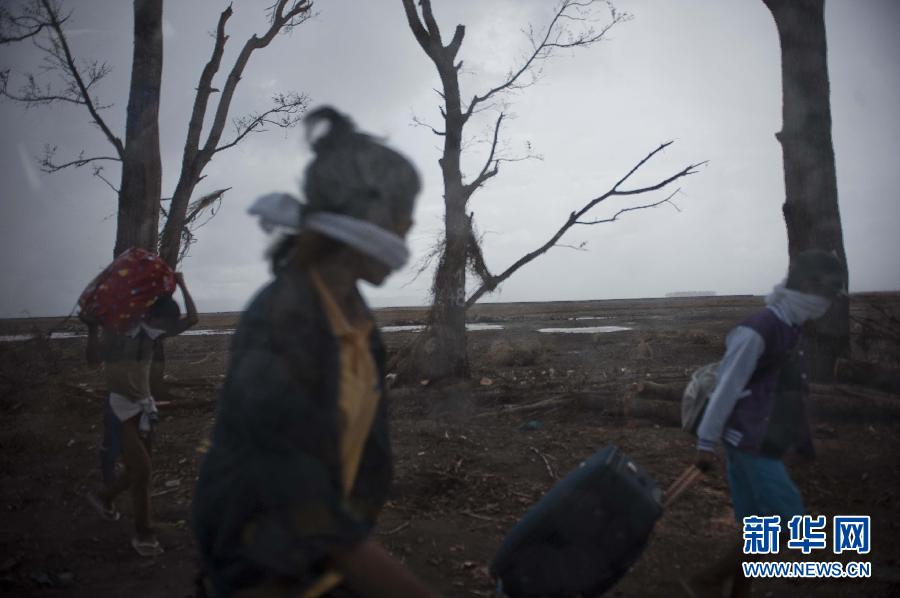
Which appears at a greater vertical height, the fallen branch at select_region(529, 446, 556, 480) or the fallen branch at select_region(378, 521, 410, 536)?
the fallen branch at select_region(529, 446, 556, 480)

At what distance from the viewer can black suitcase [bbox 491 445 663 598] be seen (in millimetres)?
2238

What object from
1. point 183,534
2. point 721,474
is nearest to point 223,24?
point 183,534

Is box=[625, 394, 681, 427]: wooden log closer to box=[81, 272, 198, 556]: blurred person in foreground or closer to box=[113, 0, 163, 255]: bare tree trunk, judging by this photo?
box=[81, 272, 198, 556]: blurred person in foreground

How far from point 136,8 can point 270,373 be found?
349 inches

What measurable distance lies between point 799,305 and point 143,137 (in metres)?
8.01

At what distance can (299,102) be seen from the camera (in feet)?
35.9

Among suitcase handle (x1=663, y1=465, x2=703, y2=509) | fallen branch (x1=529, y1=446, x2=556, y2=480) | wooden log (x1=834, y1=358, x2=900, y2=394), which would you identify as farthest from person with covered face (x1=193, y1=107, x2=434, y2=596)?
wooden log (x1=834, y1=358, x2=900, y2=394)

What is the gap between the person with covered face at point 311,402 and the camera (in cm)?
115

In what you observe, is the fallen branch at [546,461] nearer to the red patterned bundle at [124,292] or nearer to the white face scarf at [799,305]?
the white face scarf at [799,305]

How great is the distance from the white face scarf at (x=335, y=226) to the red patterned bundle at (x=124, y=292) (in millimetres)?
2919

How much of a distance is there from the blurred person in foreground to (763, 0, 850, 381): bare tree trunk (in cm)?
673

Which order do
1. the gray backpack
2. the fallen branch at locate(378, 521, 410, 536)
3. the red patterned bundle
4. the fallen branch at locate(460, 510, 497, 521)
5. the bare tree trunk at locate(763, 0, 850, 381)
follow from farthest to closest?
the bare tree trunk at locate(763, 0, 850, 381), the fallen branch at locate(460, 510, 497, 521), the fallen branch at locate(378, 521, 410, 536), the red patterned bundle, the gray backpack

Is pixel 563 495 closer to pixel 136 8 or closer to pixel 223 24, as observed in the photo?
pixel 136 8

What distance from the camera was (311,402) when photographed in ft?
3.84
